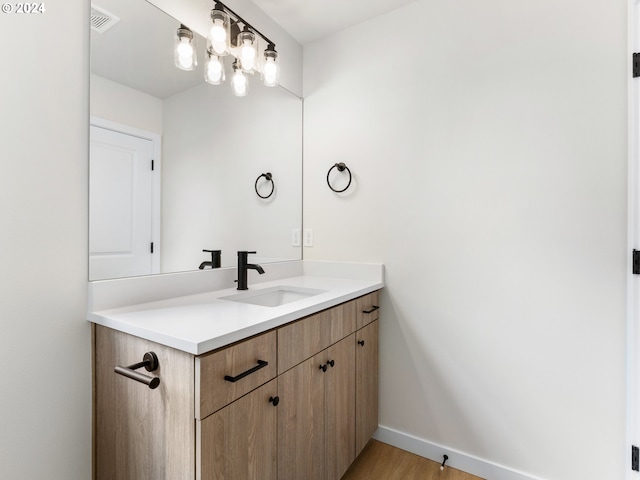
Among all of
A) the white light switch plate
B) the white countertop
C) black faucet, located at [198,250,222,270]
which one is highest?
the white light switch plate

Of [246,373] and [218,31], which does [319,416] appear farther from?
[218,31]

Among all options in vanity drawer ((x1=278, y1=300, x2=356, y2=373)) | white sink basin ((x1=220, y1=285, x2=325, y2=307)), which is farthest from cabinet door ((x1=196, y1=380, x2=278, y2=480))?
white sink basin ((x1=220, y1=285, x2=325, y2=307))

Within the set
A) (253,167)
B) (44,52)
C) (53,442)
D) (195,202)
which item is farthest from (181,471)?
(253,167)

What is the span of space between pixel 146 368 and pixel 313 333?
23.4 inches

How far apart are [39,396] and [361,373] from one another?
1.31 m

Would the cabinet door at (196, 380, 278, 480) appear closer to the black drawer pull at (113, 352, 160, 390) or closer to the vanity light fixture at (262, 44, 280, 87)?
the black drawer pull at (113, 352, 160, 390)

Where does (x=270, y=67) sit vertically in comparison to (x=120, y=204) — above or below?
above

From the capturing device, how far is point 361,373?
167cm

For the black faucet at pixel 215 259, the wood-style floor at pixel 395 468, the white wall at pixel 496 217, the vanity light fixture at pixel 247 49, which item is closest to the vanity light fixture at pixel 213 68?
the vanity light fixture at pixel 247 49

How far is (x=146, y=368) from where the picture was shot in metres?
0.94

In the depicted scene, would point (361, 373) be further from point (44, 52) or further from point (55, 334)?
point (44, 52)

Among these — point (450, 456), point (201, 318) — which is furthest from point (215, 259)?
point (450, 456)

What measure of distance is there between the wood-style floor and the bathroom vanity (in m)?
0.20

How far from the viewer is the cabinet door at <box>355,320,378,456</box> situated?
164 centimetres
